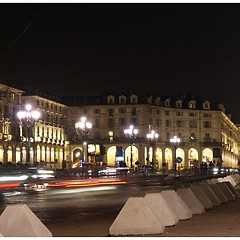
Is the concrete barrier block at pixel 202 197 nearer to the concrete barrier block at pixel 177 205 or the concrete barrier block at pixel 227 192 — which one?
the concrete barrier block at pixel 177 205

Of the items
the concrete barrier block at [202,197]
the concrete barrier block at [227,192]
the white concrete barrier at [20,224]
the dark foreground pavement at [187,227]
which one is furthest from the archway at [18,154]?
the white concrete barrier at [20,224]

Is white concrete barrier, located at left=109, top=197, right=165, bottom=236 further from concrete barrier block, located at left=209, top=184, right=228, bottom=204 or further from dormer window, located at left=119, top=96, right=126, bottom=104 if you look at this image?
dormer window, located at left=119, top=96, right=126, bottom=104

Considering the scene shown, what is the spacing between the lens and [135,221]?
38.1 feet

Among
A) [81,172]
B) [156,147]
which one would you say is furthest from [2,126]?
[156,147]

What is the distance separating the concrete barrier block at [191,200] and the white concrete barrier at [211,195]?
2461 millimetres

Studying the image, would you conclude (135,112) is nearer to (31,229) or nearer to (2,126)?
(2,126)

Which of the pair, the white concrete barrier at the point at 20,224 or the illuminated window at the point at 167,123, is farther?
the illuminated window at the point at 167,123

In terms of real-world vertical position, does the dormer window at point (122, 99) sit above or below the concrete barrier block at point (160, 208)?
above

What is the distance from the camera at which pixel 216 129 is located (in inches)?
6033

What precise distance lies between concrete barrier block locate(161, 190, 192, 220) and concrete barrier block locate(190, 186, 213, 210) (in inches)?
98.5

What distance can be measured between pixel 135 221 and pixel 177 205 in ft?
10.8

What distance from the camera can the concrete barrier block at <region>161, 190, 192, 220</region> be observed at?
14.2 m

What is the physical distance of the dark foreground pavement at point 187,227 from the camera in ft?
38.0

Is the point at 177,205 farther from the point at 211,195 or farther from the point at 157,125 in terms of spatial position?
the point at 157,125
